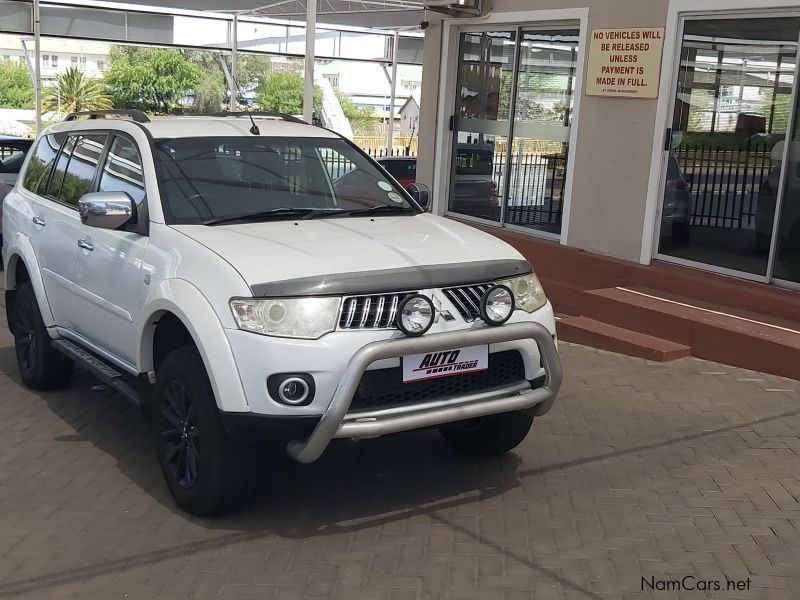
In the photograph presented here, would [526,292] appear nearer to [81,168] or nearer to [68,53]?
[81,168]

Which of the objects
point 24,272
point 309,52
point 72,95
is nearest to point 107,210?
point 24,272

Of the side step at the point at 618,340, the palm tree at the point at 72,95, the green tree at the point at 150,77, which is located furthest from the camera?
the green tree at the point at 150,77

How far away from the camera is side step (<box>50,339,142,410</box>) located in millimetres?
5043

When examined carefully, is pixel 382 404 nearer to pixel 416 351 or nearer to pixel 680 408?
pixel 416 351

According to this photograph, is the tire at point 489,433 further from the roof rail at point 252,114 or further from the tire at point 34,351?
the tire at point 34,351

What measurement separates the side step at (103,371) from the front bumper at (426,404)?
1313mm

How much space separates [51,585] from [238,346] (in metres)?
1.23

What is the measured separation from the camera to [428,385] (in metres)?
4.34

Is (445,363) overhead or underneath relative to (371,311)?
underneath

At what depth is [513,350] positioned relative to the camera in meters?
4.52

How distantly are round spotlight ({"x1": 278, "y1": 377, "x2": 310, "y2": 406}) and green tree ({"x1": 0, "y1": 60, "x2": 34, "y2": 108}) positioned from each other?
223 feet

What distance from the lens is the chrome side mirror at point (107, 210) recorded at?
4.81m

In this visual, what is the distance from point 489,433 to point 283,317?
1.63 m

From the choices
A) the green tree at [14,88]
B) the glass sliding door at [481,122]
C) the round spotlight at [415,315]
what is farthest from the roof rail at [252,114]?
the green tree at [14,88]
